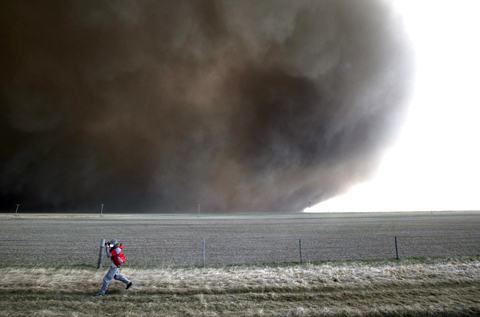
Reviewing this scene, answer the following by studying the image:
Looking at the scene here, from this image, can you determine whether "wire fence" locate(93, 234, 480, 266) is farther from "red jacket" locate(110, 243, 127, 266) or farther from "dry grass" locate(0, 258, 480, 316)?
"red jacket" locate(110, 243, 127, 266)

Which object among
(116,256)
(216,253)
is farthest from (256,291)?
(216,253)

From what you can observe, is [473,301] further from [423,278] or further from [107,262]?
[107,262]

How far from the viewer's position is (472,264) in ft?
41.9

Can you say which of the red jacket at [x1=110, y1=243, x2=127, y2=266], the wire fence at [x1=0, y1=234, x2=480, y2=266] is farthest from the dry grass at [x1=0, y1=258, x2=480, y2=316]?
the wire fence at [x1=0, y1=234, x2=480, y2=266]

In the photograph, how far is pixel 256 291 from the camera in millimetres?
9250

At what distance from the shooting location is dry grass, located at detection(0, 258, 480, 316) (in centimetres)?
759

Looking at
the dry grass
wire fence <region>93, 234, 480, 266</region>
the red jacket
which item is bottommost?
the dry grass

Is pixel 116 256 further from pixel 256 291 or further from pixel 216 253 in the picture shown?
pixel 216 253

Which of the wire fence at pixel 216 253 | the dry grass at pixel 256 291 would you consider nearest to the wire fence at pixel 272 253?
the wire fence at pixel 216 253

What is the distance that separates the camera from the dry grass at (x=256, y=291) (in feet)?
24.9

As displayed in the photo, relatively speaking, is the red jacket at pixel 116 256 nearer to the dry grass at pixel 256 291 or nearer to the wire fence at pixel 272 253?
the dry grass at pixel 256 291

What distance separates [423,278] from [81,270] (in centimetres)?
1374

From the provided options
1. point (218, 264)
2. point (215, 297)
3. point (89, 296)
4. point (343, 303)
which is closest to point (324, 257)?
point (218, 264)

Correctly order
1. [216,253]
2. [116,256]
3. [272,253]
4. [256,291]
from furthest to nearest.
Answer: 1. [272,253]
2. [216,253]
3. [256,291]
4. [116,256]
